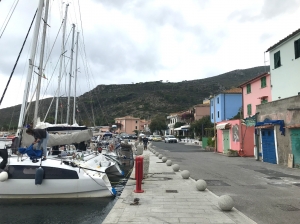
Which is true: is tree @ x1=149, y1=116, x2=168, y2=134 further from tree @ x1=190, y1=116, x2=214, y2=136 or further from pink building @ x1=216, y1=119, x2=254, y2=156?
pink building @ x1=216, y1=119, x2=254, y2=156

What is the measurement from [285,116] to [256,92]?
1350cm

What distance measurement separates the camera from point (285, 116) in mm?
18750

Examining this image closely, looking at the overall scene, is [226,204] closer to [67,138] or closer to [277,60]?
[67,138]

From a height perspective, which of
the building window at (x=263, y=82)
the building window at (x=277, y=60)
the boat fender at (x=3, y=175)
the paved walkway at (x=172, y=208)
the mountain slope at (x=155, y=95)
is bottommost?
the paved walkway at (x=172, y=208)

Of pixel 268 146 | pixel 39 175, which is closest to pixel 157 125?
pixel 268 146

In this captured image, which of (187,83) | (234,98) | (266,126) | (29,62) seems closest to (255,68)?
(187,83)

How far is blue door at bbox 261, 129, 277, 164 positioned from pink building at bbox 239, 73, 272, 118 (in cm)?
793

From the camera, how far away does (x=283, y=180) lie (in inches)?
533

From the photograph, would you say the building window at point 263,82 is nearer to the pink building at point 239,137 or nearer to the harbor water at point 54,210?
the pink building at point 239,137

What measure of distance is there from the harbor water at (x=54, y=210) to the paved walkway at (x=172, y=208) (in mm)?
959

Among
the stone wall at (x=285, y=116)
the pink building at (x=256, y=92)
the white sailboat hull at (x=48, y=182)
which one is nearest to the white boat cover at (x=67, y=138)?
the white sailboat hull at (x=48, y=182)

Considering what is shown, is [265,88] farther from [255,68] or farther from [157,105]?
[255,68]

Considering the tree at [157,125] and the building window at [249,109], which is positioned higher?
the tree at [157,125]

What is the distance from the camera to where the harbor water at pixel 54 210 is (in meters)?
8.95
